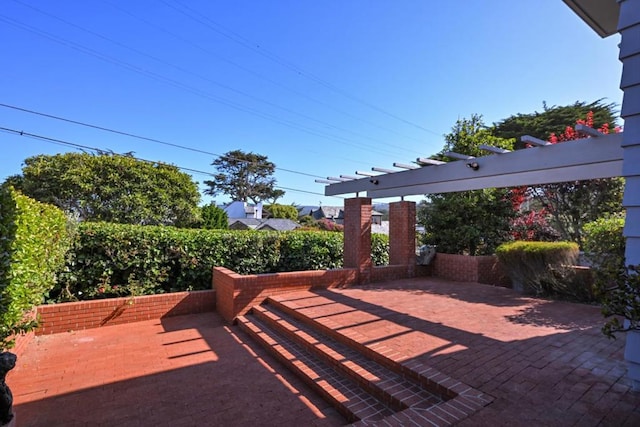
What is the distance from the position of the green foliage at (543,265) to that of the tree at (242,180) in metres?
39.0

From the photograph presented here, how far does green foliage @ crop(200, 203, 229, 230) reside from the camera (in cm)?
1764

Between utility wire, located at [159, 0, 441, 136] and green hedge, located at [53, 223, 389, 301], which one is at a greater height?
utility wire, located at [159, 0, 441, 136]

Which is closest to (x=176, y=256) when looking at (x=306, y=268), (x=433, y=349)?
(x=306, y=268)

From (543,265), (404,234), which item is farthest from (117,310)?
(543,265)

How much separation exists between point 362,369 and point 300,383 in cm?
79

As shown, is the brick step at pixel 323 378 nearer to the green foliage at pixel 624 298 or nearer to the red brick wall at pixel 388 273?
the green foliage at pixel 624 298

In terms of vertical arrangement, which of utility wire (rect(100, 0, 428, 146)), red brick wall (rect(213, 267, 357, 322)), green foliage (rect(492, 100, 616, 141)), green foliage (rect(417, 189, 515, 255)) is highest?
utility wire (rect(100, 0, 428, 146))

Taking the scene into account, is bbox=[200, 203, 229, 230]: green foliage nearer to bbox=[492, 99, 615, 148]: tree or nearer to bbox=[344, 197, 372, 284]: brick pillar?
bbox=[344, 197, 372, 284]: brick pillar

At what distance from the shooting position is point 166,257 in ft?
20.7

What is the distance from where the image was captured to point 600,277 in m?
2.12

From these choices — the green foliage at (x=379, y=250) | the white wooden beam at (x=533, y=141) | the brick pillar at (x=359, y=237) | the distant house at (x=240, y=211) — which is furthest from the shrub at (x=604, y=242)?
the distant house at (x=240, y=211)

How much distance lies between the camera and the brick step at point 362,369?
2.79 metres

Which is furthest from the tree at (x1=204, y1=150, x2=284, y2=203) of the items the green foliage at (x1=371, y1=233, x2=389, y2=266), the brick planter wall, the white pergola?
the brick planter wall

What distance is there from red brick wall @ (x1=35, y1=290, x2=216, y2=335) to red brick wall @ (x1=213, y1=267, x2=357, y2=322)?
43 centimetres
